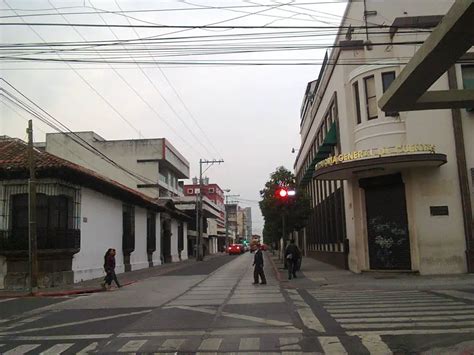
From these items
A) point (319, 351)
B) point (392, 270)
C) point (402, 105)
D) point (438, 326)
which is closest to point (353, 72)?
point (392, 270)

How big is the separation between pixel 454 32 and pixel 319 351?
5.01 m

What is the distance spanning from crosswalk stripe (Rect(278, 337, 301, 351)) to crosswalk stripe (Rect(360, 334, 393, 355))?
1086 mm

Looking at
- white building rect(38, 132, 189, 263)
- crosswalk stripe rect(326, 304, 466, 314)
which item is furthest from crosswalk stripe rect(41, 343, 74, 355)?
white building rect(38, 132, 189, 263)

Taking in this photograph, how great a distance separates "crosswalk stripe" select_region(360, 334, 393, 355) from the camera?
793 centimetres

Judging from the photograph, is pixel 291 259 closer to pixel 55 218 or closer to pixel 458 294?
pixel 458 294

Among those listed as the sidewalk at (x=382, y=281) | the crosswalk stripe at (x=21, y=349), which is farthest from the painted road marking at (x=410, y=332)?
the sidewalk at (x=382, y=281)

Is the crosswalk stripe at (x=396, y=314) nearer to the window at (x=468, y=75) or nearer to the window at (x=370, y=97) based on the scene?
the window at (x=370, y=97)

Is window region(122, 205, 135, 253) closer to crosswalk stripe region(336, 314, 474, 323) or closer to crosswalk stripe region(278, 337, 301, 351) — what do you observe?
crosswalk stripe region(336, 314, 474, 323)

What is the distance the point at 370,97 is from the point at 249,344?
16451mm

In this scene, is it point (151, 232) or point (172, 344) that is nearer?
point (172, 344)

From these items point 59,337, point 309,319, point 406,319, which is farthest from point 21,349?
point 406,319

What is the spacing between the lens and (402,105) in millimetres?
10062

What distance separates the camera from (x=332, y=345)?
8.41 meters

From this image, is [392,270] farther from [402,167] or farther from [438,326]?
[438,326]
